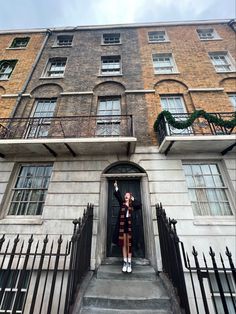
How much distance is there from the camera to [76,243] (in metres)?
3.53

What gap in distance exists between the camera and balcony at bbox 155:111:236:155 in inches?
248

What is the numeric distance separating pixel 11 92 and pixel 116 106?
6001 mm

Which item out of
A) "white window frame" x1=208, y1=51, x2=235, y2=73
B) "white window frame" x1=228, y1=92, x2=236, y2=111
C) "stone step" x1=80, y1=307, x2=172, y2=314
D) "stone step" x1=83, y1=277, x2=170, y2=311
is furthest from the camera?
"white window frame" x1=208, y1=51, x2=235, y2=73

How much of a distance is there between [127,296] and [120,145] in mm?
4713

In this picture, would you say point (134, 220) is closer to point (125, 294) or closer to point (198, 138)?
point (125, 294)

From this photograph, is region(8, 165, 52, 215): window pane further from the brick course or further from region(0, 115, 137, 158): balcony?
the brick course

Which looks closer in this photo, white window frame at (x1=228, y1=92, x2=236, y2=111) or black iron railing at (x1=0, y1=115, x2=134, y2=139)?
black iron railing at (x1=0, y1=115, x2=134, y2=139)

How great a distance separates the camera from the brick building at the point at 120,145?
19.4 feet

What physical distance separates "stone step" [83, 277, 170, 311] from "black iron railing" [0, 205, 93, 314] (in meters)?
0.50

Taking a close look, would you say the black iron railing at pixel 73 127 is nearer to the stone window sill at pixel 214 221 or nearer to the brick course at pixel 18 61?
the brick course at pixel 18 61

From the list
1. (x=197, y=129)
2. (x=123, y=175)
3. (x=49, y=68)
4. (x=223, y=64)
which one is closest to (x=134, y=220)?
(x=123, y=175)

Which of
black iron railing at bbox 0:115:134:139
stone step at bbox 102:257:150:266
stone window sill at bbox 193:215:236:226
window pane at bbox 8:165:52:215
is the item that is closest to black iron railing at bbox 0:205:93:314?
stone step at bbox 102:257:150:266

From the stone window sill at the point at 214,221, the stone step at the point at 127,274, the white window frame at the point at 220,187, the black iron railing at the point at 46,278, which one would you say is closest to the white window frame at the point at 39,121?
the black iron railing at the point at 46,278

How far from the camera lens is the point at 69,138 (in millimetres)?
6391
